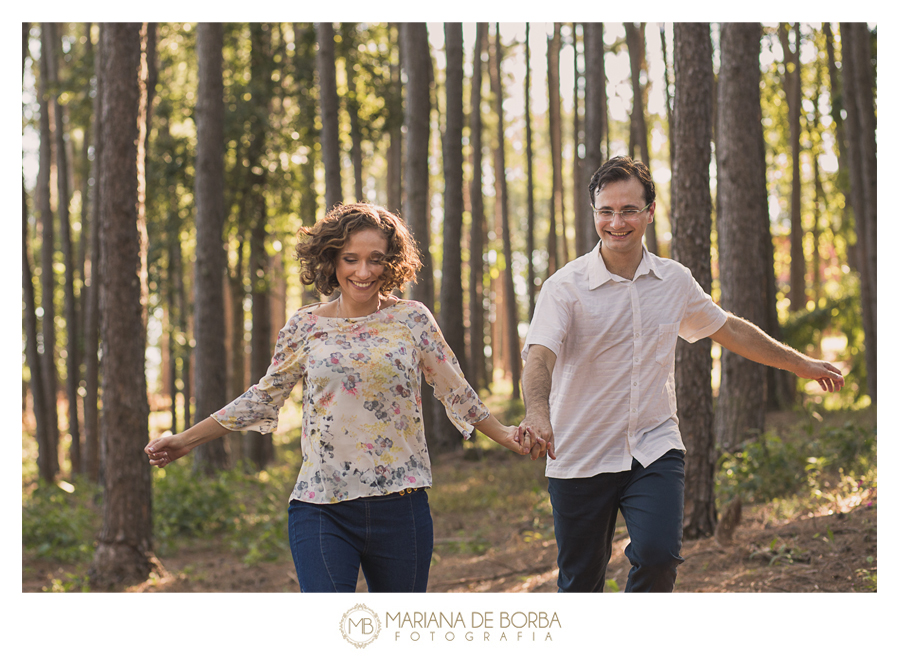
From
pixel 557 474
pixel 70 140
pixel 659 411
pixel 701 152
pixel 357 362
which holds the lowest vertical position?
pixel 557 474

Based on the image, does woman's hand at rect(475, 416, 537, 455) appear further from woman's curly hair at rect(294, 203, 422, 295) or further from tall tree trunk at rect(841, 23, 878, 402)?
tall tree trunk at rect(841, 23, 878, 402)

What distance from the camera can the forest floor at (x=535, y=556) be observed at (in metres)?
5.53

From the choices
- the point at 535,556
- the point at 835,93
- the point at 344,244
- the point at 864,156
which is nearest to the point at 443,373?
the point at 344,244

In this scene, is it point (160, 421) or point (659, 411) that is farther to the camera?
point (160, 421)

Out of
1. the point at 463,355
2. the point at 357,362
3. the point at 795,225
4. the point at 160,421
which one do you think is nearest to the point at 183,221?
the point at 463,355

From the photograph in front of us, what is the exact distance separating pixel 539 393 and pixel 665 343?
2.27 feet

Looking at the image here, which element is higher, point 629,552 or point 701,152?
point 701,152

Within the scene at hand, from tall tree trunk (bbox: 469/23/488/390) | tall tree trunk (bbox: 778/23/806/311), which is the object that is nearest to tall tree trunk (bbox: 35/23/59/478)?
tall tree trunk (bbox: 469/23/488/390)

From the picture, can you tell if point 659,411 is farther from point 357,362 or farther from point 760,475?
point 760,475

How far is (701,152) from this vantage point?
6402mm

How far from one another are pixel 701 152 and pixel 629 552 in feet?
12.7

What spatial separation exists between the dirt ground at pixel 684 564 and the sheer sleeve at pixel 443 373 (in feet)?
8.91

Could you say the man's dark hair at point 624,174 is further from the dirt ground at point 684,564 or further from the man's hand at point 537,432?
Result: the dirt ground at point 684,564
